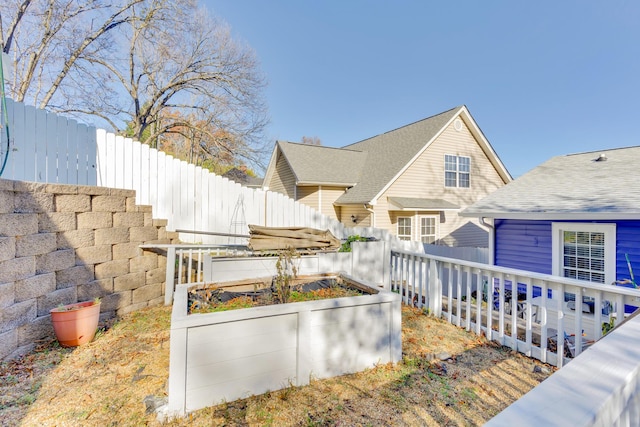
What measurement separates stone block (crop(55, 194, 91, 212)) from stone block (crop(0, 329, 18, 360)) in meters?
1.44

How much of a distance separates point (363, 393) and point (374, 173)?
37.5ft

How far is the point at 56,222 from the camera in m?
3.59

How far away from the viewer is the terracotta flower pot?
330cm

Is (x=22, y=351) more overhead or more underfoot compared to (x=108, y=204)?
more underfoot

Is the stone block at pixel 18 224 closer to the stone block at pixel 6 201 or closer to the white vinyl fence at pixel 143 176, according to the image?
the stone block at pixel 6 201

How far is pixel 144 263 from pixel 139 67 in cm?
1249

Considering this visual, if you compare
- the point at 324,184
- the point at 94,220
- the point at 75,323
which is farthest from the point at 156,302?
the point at 324,184

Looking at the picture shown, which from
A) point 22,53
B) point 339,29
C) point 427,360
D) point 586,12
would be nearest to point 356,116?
point 339,29

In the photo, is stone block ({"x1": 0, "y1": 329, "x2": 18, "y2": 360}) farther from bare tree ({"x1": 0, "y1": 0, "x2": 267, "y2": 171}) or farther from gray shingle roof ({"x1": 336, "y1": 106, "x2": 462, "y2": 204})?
bare tree ({"x1": 0, "y1": 0, "x2": 267, "y2": 171})

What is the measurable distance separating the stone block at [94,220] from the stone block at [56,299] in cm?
83

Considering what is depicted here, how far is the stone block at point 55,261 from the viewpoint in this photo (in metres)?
3.37

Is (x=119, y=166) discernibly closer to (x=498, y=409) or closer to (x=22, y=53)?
(x=498, y=409)

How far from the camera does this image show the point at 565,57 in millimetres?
15062

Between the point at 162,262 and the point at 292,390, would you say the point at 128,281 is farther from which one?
the point at 292,390
